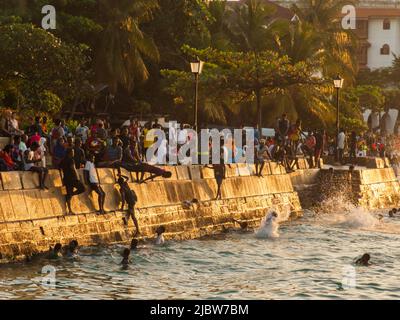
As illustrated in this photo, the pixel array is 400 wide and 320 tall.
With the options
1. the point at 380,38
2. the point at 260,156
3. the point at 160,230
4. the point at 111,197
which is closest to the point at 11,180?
the point at 111,197

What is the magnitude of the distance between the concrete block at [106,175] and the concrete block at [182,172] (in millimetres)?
3644

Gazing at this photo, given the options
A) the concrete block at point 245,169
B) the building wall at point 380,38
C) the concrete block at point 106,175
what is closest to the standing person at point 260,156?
the concrete block at point 245,169

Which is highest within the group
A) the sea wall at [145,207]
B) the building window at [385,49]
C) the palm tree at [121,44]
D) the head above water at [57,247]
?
the building window at [385,49]

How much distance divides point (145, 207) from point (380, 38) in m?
78.8

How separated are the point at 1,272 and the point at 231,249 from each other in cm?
801

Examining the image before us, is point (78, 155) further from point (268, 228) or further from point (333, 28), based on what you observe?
point (333, 28)

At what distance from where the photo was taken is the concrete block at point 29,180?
21656mm

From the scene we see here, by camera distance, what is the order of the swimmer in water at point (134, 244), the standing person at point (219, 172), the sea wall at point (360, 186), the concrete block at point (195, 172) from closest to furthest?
1. the swimmer in water at point (134, 244)
2. the concrete block at point (195, 172)
3. the standing person at point (219, 172)
4. the sea wall at point (360, 186)

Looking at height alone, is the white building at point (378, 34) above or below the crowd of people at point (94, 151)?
above

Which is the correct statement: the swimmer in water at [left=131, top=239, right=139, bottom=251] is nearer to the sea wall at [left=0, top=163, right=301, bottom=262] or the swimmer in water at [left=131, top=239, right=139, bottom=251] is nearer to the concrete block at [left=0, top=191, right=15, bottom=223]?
the sea wall at [left=0, top=163, right=301, bottom=262]

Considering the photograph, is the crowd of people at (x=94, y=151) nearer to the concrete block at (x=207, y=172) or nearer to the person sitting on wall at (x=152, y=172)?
the person sitting on wall at (x=152, y=172)

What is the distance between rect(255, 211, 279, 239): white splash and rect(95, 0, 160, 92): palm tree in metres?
16.1
